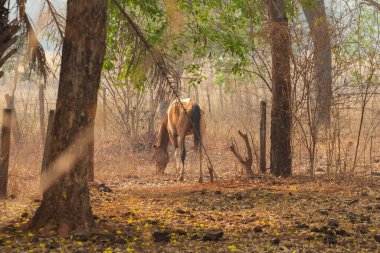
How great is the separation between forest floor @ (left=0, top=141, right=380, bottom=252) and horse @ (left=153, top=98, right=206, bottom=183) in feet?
6.34

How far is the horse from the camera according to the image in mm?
14188

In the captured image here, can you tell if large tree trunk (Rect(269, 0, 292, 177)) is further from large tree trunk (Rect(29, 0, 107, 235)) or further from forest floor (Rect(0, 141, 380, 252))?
large tree trunk (Rect(29, 0, 107, 235))

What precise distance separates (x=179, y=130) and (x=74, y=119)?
7.97 meters

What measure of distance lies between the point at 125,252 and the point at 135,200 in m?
3.82

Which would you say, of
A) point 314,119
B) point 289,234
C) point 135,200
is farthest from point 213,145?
point 289,234

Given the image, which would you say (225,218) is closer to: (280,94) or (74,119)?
(74,119)

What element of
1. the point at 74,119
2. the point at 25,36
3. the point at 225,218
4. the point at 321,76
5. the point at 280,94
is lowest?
the point at 225,218

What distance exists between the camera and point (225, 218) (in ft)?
28.0

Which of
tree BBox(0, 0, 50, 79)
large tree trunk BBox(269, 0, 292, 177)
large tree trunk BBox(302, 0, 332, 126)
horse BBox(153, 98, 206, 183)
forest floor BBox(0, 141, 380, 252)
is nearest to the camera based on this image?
forest floor BBox(0, 141, 380, 252)

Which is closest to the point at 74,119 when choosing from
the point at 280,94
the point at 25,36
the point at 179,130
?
the point at 25,36

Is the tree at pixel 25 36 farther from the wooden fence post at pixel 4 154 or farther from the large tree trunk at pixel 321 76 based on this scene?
the large tree trunk at pixel 321 76

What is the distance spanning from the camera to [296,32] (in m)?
12.1

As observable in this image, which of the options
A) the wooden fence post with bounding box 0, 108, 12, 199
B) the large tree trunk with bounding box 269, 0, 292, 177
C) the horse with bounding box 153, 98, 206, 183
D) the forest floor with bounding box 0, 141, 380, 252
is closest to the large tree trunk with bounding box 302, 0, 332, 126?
the large tree trunk with bounding box 269, 0, 292, 177

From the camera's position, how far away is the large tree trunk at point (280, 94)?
40.9 feet
